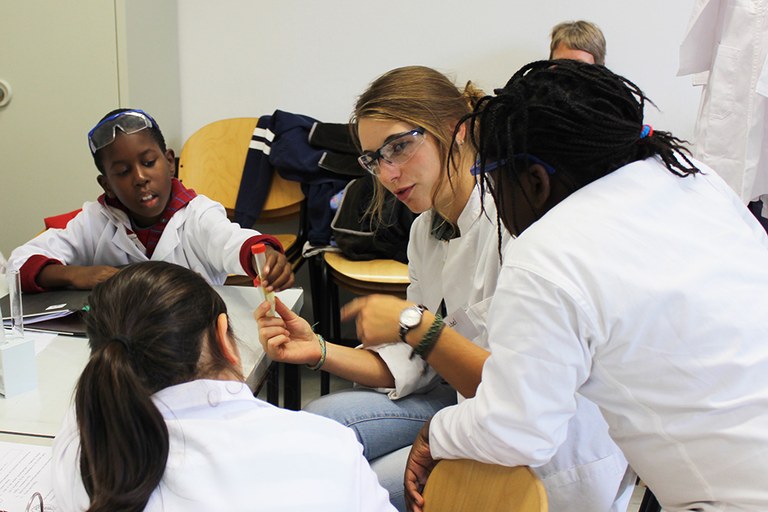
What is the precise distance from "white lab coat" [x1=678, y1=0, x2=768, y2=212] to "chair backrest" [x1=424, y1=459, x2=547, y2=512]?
167cm

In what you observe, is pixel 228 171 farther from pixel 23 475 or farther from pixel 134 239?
pixel 23 475

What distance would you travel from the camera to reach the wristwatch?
1.20m

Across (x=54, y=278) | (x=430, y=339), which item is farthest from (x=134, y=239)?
(x=430, y=339)

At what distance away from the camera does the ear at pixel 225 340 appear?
2.96ft

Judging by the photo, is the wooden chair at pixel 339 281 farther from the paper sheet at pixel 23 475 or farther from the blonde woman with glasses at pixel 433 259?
the paper sheet at pixel 23 475

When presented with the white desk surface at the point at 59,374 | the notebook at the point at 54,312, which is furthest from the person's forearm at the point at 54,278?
the white desk surface at the point at 59,374

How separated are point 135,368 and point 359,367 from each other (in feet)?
2.34

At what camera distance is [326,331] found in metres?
2.71

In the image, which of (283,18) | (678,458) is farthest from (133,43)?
(678,458)

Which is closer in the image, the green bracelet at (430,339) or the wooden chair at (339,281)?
the green bracelet at (430,339)

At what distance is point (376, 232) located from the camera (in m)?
2.46

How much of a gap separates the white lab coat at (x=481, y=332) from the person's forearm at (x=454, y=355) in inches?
4.3

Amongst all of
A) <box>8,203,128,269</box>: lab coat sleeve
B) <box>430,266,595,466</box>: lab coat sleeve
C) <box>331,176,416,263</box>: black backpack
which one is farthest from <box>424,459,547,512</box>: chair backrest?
<box>331,176,416,263</box>: black backpack

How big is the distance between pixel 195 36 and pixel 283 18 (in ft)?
1.45
